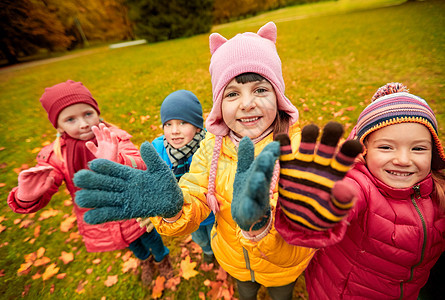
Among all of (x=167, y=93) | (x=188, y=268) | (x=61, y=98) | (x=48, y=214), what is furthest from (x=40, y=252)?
(x=167, y=93)

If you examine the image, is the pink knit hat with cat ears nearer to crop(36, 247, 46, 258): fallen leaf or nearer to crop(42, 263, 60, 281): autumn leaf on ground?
crop(42, 263, 60, 281): autumn leaf on ground

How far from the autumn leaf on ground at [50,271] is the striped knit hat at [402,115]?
401 cm

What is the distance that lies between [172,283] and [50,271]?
1830 mm

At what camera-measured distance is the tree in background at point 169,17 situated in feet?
62.5

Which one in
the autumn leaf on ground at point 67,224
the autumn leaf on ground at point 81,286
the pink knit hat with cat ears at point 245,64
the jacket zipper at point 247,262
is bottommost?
the autumn leaf on ground at point 81,286

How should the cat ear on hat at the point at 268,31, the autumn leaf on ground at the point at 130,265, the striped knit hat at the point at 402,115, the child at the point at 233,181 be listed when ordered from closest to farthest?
the child at the point at 233,181 → the striped knit hat at the point at 402,115 → the cat ear on hat at the point at 268,31 → the autumn leaf on ground at the point at 130,265

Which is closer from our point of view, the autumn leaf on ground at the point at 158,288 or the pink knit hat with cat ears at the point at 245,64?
the pink knit hat with cat ears at the point at 245,64

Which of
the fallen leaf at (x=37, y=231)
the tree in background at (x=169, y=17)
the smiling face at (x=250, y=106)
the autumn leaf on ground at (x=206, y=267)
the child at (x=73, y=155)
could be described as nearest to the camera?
the smiling face at (x=250, y=106)

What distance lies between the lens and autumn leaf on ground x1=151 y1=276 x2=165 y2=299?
92.1 inches

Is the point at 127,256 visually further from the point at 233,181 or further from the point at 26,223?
the point at 233,181

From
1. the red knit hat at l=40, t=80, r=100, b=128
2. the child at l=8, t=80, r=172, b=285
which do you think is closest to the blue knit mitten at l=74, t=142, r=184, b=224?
the child at l=8, t=80, r=172, b=285

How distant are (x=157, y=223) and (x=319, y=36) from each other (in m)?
13.4

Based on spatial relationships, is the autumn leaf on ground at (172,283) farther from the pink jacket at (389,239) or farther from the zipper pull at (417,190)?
the zipper pull at (417,190)

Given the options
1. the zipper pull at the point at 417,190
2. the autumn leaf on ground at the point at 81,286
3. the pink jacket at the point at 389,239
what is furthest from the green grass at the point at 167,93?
the zipper pull at the point at 417,190
